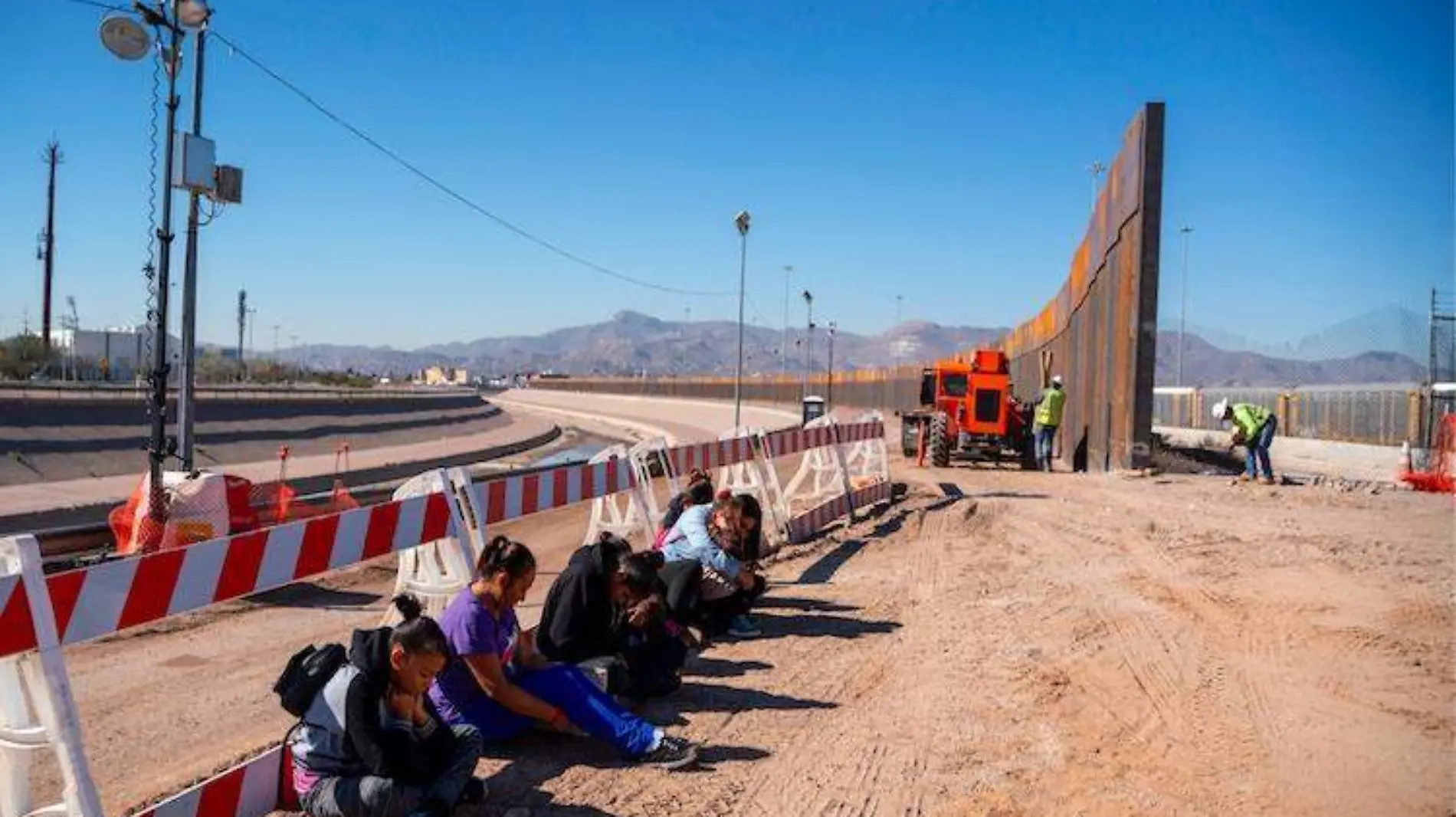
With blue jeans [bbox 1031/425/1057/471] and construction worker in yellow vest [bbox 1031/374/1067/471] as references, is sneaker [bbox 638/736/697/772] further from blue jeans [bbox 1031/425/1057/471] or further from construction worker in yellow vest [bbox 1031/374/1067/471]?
blue jeans [bbox 1031/425/1057/471]

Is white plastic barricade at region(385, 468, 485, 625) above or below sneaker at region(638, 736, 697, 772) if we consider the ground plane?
above

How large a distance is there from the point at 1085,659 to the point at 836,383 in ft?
215

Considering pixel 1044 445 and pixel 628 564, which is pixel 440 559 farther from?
pixel 1044 445

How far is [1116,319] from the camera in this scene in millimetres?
20688

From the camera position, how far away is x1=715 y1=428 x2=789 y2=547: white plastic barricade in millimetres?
12828

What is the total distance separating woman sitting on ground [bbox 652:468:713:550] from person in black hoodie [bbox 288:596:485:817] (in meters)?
4.07

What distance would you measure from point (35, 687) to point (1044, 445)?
2026cm

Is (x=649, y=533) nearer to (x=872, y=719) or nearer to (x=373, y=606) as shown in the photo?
(x=373, y=606)

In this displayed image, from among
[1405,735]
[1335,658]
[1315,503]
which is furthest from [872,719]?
[1315,503]

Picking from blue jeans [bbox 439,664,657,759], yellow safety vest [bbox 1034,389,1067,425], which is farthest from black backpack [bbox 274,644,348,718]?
yellow safety vest [bbox 1034,389,1067,425]

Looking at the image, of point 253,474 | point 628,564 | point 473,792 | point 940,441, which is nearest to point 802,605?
point 628,564

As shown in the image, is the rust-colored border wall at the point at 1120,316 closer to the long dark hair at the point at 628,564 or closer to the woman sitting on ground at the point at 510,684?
the long dark hair at the point at 628,564

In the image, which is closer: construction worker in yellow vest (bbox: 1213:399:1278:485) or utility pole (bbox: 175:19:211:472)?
utility pole (bbox: 175:19:211:472)

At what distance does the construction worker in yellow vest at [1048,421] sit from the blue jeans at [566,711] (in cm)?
1748
